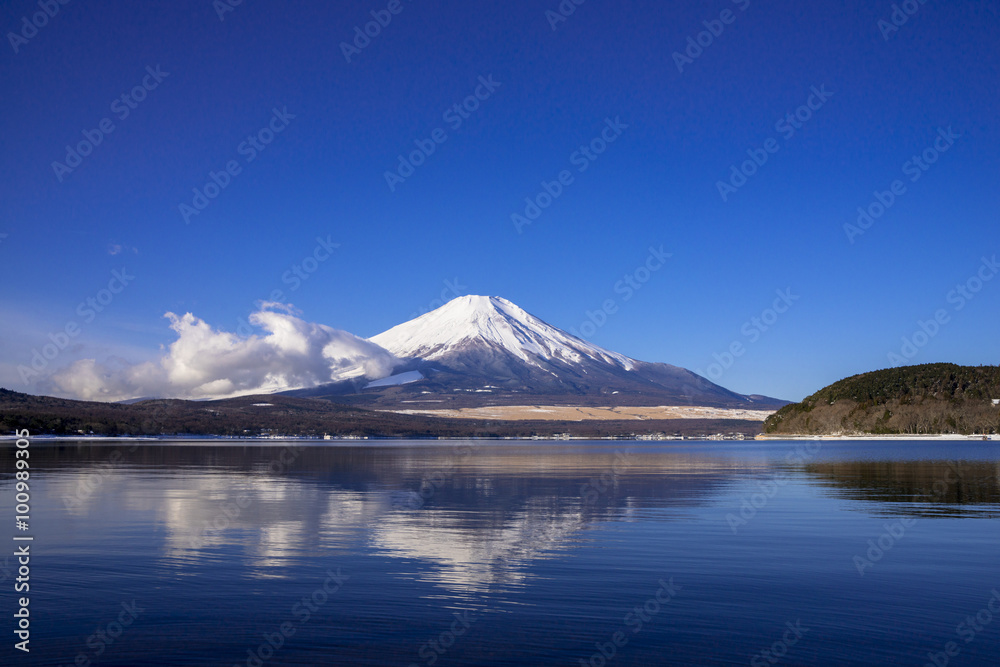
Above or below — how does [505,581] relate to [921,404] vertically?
below

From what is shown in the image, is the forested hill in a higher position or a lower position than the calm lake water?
higher

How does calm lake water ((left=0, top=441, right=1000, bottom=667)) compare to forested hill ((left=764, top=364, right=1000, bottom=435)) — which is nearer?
calm lake water ((left=0, top=441, right=1000, bottom=667))

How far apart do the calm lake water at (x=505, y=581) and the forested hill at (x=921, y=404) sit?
160 metres

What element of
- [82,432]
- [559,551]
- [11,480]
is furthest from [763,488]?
[82,432]

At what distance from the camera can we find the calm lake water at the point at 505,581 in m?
11.5

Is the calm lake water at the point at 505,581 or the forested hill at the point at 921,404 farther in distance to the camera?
the forested hill at the point at 921,404

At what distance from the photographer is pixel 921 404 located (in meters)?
179

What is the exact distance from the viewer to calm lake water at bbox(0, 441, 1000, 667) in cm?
1146

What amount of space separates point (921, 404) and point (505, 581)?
623ft

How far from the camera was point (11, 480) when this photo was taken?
39.2 metres

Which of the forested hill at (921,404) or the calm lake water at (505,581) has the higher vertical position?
the forested hill at (921,404)

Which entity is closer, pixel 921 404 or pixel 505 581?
pixel 505 581

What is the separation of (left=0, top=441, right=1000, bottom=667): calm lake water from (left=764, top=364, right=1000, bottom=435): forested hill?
16018cm

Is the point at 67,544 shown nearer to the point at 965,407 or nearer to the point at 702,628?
the point at 702,628
